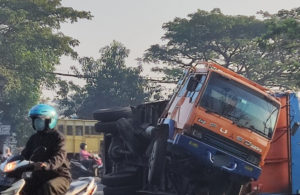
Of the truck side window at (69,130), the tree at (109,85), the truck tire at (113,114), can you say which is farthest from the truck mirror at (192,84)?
the tree at (109,85)

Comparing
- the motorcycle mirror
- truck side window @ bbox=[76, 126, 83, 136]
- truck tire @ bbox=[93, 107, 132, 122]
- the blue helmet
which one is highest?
the blue helmet

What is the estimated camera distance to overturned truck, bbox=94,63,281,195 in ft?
40.2

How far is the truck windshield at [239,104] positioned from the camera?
12492 mm

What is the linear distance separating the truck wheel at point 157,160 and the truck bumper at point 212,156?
0.63m

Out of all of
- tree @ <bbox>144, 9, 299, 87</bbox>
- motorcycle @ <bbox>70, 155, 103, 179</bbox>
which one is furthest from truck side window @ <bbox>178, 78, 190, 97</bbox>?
tree @ <bbox>144, 9, 299, 87</bbox>

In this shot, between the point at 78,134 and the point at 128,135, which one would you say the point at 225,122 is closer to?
the point at 128,135

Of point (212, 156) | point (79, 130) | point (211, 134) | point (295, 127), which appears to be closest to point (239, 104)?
point (211, 134)

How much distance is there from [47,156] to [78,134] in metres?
31.2

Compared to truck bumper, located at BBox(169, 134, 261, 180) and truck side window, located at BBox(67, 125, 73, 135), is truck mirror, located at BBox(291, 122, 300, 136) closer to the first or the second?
truck bumper, located at BBox(169, 134, 261, 180)

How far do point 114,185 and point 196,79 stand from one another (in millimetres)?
3566

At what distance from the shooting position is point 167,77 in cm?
4822

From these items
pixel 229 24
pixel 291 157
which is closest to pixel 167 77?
pixel 229 24

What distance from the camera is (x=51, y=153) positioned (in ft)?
20.6

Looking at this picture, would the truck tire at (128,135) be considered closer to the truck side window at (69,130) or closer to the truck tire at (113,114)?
the truck tire at (113,114)
